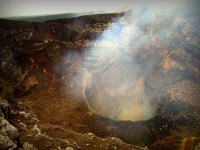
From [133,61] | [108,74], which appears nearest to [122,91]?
[108,74]

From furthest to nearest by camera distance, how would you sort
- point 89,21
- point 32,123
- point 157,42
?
point 89,21 → point 157,42 → point 32,123

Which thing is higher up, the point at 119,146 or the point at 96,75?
the point at 96,75

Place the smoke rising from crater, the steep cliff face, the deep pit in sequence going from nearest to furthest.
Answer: the steep cliff face, the smoke rising from crater, the deep pit

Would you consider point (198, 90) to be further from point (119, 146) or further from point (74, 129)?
point (74, 129)

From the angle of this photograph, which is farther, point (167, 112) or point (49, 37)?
point (49, 37)

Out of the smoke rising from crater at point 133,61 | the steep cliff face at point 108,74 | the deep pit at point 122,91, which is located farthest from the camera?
the deep pit at point 122,91

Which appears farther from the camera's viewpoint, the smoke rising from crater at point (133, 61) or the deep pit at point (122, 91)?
the deep pit at point (122, 91)

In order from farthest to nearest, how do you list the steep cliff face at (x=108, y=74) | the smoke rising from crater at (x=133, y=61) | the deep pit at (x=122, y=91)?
the deep pit at (x=122, y=91)
the smoke rising from crater at (x=133, y=61)
the steep cliff face at (x=108, y=74)

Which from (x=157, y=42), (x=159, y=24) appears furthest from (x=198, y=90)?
(x=159, y=24)
